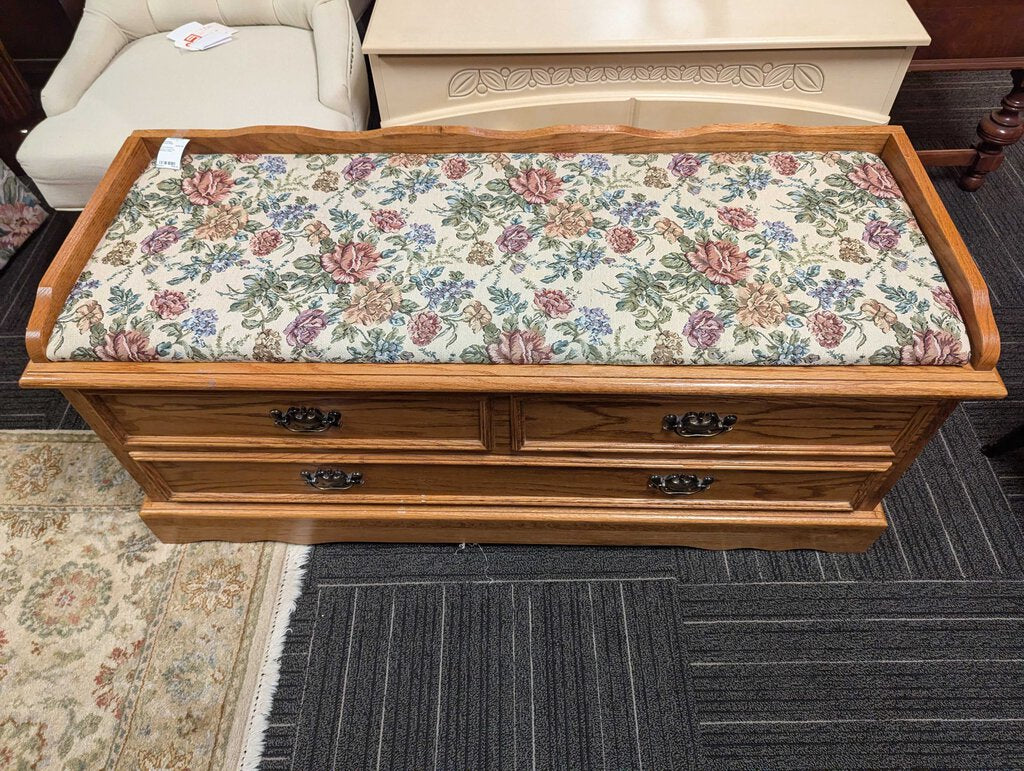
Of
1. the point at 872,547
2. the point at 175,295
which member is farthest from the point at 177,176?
the point at 872,547

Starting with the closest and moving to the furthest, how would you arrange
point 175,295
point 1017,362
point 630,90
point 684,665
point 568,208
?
point 175,295
point 568,208
point 684,665
point 630,90
point 1017,362

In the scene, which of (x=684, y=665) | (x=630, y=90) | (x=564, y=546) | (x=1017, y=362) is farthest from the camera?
(x=1017, y=362)

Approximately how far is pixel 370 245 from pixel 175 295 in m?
0.35

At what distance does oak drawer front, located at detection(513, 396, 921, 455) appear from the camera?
1.22 m

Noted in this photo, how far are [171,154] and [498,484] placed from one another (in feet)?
3.16

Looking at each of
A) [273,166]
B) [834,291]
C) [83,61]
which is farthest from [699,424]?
[83,61]

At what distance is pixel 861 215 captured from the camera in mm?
1307

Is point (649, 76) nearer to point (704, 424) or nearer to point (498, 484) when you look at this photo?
point (704, 424)

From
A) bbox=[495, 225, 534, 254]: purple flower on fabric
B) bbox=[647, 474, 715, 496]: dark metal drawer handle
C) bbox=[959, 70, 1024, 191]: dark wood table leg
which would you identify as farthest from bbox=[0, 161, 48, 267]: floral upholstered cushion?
bbox=[959, 70, 1024, 191]: dark wood table leg

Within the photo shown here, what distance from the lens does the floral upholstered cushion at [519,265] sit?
116 cm

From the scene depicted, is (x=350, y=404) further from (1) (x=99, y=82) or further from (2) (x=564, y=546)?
(1) (x=99, y=82)

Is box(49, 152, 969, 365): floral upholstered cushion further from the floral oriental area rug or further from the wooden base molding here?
the floral oriental area rug

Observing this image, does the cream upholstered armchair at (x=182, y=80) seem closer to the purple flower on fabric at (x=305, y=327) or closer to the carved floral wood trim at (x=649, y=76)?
the carved floral wood trim at (x=649, y=76)

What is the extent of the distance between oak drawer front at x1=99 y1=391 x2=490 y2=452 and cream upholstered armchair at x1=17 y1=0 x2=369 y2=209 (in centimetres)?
92
